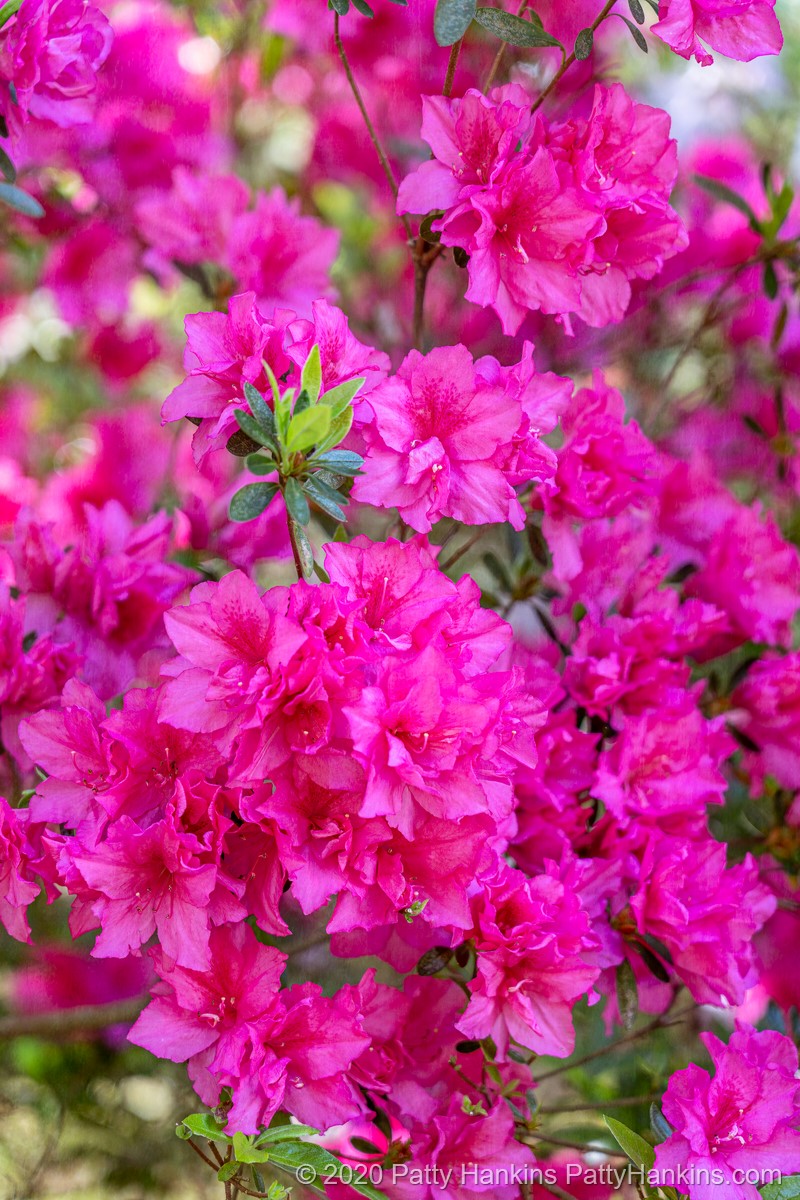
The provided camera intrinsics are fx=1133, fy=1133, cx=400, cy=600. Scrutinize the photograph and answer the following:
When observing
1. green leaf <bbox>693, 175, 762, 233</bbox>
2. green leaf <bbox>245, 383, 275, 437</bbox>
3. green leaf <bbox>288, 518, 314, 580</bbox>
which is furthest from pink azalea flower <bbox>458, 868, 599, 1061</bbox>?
green leaf <bbox>693, 175, 762, 233</bbox>

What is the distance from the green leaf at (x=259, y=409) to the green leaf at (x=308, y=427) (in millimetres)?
32

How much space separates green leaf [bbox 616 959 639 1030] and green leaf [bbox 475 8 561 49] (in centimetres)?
83

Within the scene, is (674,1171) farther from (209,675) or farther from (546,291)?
(546,291)

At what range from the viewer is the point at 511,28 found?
3.22 ft

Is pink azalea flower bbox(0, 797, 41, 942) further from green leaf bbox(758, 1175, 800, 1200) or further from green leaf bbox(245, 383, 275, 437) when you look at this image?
green leaf bbox(758, 1175, 800, 1200)

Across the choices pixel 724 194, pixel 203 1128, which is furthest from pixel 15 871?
pixel 724 194

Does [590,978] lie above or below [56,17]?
below

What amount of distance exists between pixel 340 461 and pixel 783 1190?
666 millimetres

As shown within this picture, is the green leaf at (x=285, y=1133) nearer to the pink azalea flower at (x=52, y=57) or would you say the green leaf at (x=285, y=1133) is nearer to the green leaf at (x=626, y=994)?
the green leaf at (x=626, y=994)

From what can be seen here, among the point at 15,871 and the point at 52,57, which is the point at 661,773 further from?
the point at 52,57

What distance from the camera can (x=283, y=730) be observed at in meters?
0.77

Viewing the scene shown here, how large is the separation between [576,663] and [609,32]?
1308mm

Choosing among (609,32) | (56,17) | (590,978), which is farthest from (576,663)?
(609,32)

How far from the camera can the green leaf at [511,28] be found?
38.3 inches
